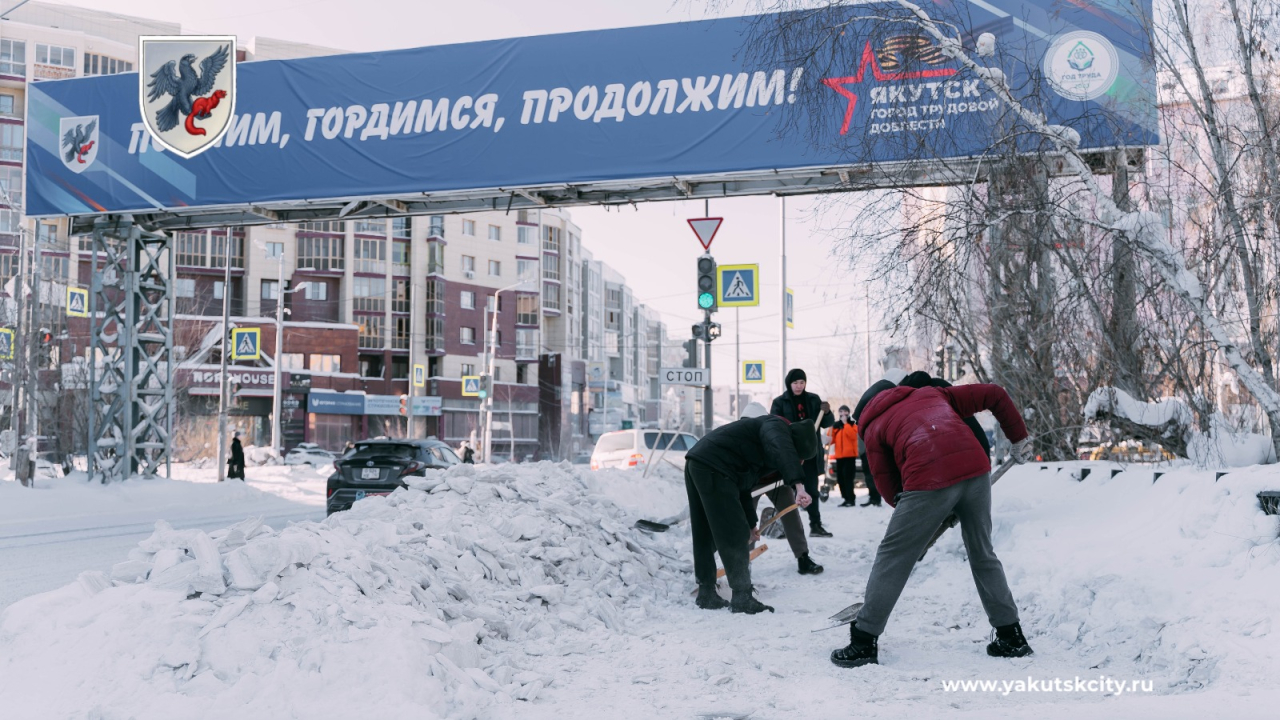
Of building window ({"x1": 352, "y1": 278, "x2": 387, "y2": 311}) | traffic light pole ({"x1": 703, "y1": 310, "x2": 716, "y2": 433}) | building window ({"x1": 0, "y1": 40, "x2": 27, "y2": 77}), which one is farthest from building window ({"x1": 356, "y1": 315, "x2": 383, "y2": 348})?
traffic light pole ({"x1": 703, "y1": 310, "x2": 716, "y2": 433})

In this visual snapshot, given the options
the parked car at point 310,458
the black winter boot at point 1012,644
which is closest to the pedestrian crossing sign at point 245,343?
the parked car at point 310,458

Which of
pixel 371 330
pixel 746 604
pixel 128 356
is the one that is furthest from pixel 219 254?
pixel 746 604

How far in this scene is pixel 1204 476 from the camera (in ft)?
21.5

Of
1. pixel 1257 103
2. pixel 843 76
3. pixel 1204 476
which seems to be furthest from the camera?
pixel 843 76

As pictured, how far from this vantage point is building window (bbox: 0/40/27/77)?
64.8 metres

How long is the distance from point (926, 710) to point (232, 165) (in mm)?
16390

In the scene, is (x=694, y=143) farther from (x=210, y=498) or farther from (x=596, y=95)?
(x=210, y=498)

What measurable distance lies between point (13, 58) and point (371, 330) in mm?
27630

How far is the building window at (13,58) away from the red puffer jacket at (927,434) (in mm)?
73134

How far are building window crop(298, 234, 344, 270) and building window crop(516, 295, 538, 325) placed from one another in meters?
12.9

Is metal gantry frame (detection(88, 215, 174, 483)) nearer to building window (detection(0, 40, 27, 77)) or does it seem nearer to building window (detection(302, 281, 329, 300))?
building window (detection(302, 281, 329, 300))

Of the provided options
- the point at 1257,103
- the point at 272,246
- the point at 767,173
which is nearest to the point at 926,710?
the point at 1257,103

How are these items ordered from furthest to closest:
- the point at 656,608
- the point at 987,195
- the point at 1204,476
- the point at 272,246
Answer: the point at 272,246 → the point at 987,195 → the point at 656,608 → the point at 1204,476

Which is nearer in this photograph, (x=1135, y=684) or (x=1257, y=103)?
(x=1135, y=684)
